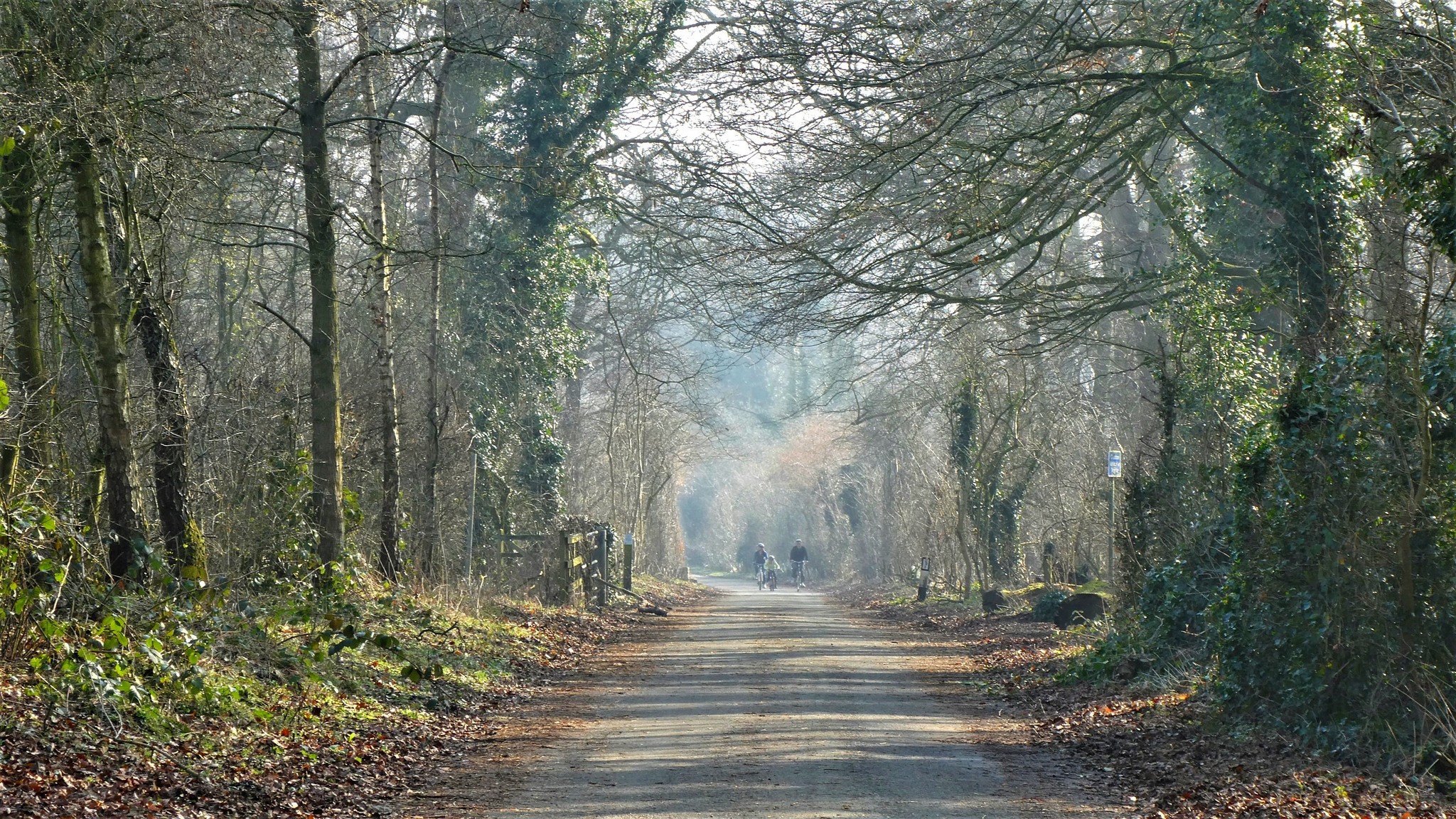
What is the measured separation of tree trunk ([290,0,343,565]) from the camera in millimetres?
13039

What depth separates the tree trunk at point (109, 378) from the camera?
9.64 metres

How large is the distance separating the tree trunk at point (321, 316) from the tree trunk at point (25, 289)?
3.35m

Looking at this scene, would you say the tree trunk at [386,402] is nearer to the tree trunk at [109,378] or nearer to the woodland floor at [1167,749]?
the tree trunk at [109,378]

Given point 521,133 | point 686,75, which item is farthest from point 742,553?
point 686,75

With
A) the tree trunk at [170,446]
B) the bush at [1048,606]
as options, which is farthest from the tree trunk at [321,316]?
the bush at [1048,606]

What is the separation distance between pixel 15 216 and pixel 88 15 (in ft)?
5.31

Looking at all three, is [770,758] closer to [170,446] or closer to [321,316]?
[170,446]

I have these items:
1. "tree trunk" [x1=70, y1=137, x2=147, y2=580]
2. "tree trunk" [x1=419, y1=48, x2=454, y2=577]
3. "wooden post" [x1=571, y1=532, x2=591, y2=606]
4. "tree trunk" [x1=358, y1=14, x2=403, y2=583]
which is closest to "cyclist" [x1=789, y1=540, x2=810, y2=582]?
"wooden post" [x1=571, y1=532, x2=591, y2=606]

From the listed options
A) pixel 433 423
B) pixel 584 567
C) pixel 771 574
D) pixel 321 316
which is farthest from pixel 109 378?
pixel 771 574

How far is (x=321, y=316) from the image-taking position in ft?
43.9

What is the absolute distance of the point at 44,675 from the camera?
25.3 feet

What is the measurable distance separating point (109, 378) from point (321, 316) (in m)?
3.81

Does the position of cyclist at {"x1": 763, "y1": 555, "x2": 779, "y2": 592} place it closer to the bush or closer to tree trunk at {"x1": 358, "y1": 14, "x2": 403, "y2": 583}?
the bush

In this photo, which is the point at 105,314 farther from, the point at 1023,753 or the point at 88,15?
the point at 1023,753
